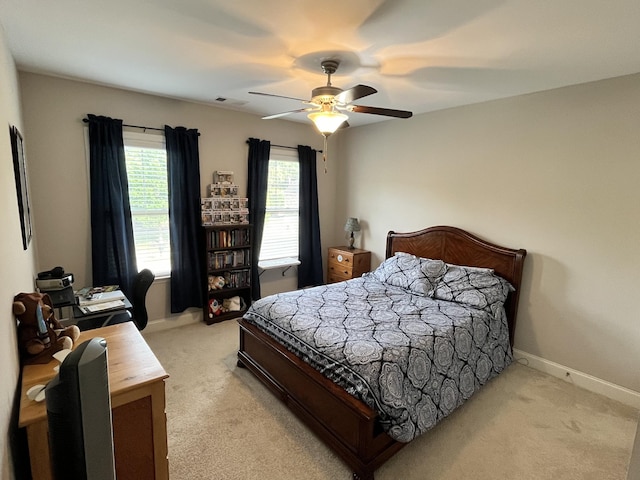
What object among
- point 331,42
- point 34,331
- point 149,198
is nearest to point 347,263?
point 149,198

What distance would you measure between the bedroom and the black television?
1.55 meters

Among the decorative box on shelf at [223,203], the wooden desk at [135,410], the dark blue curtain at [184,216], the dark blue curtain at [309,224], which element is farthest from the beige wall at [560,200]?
the wooden desk at [135,410]

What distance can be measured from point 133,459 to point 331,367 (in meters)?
1.13

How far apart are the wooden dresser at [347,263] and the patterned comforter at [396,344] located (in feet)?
3.79

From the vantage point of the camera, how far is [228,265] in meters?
4.04

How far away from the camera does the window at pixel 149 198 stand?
3.40m

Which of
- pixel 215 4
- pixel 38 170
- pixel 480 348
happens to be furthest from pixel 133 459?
pixel 38 170

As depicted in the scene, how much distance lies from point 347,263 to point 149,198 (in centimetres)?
256

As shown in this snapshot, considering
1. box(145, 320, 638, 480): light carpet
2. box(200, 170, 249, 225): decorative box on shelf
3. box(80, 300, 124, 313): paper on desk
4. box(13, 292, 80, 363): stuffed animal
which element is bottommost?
box(145, 320, 638, 480): light carpet

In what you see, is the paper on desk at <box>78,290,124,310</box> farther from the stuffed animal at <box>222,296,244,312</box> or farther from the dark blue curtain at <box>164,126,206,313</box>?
the stuffed animal at <box>222,296,244,312</box>

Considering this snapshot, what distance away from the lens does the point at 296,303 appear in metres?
2.92

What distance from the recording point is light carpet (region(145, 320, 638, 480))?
1.96 metres

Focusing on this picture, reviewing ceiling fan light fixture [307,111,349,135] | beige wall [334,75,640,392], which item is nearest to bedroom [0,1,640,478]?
beige wall [334,75,640,392]

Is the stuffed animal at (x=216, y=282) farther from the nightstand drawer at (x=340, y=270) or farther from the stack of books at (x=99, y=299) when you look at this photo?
the nightstand drawer at (x=340, y=270)
